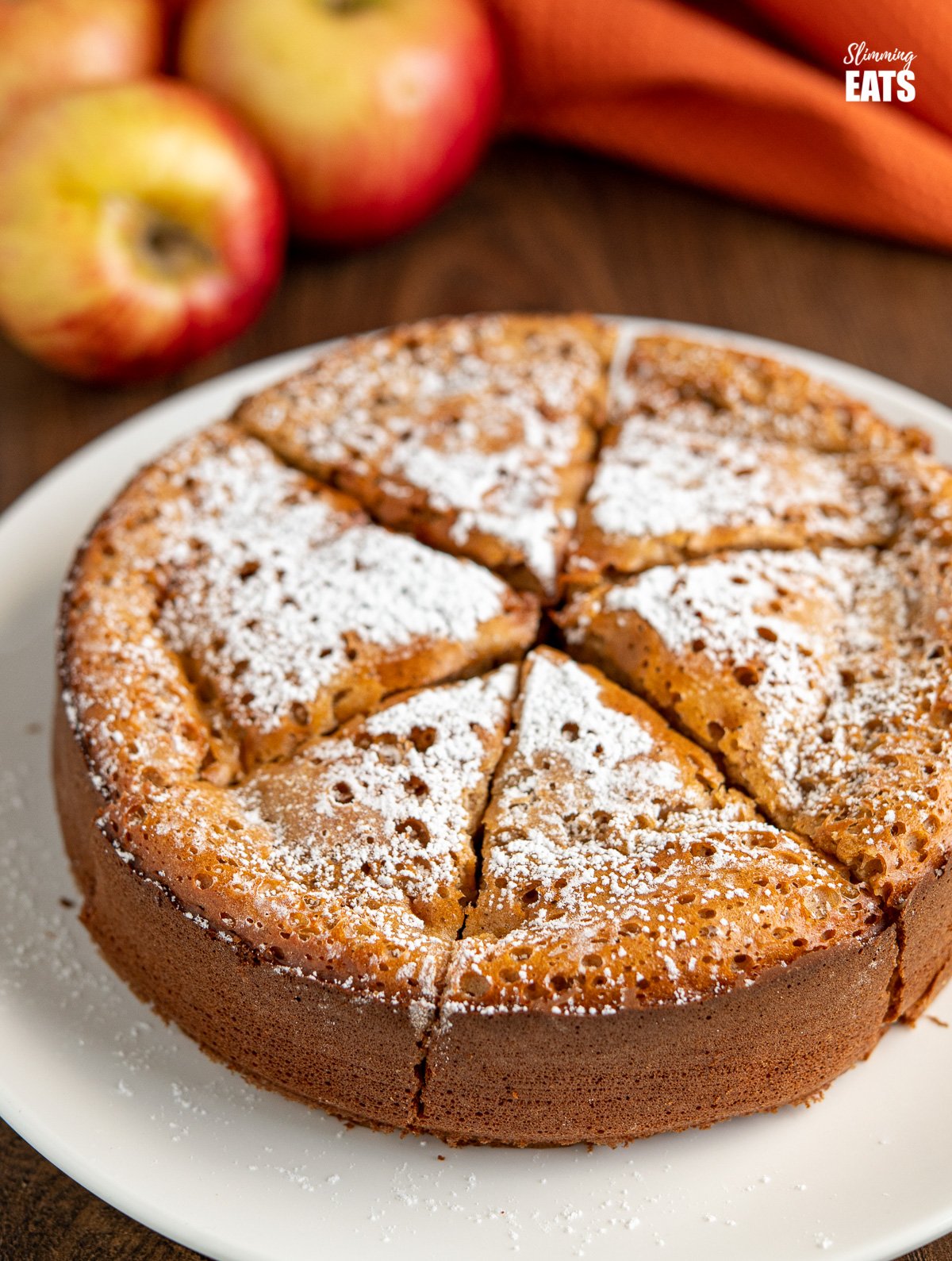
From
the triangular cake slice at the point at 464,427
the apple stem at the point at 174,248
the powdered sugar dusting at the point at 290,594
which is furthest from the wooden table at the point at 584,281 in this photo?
the powdered sugar dusting at the point at 290,594

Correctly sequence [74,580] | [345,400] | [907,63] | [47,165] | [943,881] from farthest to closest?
[907,63] → [47,165] → [345,400] → [74,580] → [943,881]

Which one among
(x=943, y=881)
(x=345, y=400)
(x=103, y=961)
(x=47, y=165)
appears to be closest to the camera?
(x=943, y=881)

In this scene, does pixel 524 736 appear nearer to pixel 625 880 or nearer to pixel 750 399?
pixel 625 880

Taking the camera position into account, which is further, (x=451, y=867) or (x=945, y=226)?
(x=945, y=226)

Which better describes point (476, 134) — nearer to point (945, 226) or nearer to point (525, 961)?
point (945, 226)

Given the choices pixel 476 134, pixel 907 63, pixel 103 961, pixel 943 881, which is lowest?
pixel 103 961

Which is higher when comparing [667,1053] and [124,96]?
[124,96]

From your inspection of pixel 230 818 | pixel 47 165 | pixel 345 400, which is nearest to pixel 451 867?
pixel 230 818

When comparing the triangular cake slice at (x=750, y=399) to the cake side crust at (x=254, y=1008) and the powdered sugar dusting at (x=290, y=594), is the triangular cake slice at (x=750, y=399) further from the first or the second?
the cake side crust at (x=254, y=1008)
